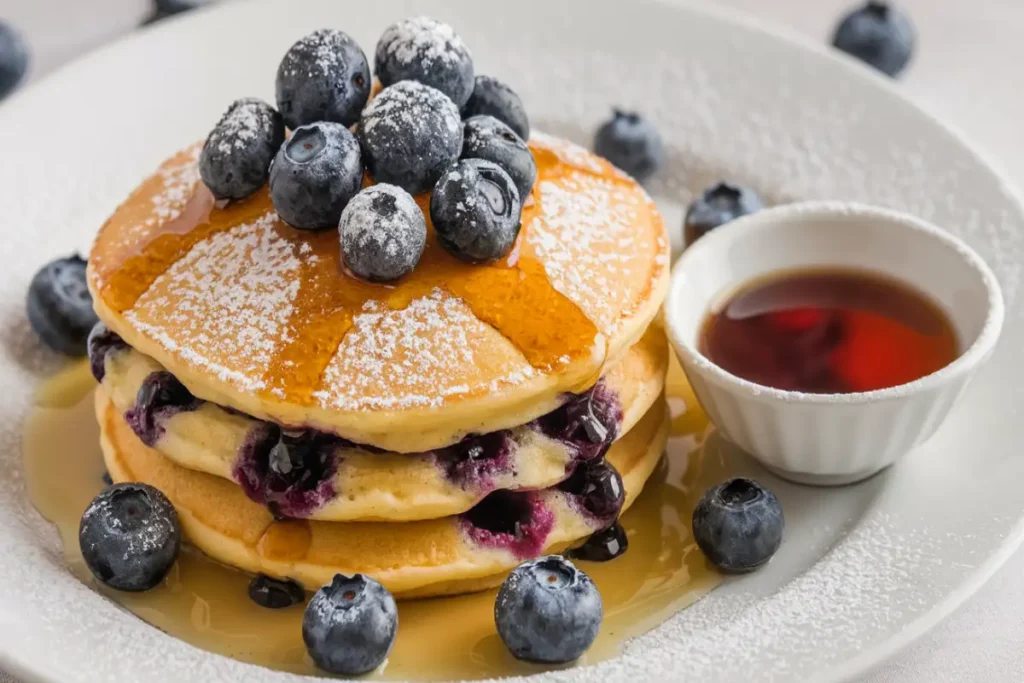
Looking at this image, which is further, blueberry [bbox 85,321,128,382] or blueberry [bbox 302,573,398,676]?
blueberry [bbox 85,321,128,382]

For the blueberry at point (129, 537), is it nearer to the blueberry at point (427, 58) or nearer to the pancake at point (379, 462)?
the pancake at point (379, 462)

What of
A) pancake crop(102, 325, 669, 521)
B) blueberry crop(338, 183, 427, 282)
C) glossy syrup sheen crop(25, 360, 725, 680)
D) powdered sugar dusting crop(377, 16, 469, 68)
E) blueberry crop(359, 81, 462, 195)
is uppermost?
powdered sugar dusting crop(377, 16, 469, 68)

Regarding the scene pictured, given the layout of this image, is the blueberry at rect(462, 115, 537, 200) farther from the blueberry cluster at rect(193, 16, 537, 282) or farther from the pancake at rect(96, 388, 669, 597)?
the pancake at rect(96, 388, 669, 597)

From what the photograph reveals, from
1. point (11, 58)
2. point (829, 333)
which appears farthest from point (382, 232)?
point (11, 58)

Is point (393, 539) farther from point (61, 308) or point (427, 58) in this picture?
point (61, 308)

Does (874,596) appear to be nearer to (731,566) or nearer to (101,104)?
(731,566)

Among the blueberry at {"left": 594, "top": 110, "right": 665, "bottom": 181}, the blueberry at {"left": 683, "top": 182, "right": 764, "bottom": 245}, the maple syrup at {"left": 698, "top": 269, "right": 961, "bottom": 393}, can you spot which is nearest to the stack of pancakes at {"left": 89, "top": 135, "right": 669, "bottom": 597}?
the maple syrup at {"left": 698, "top": 269, "right": 961, "bottom": 393}

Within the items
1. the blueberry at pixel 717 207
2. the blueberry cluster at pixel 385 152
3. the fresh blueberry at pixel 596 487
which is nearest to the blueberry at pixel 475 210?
the blueberry cluster at pixel 385 152
